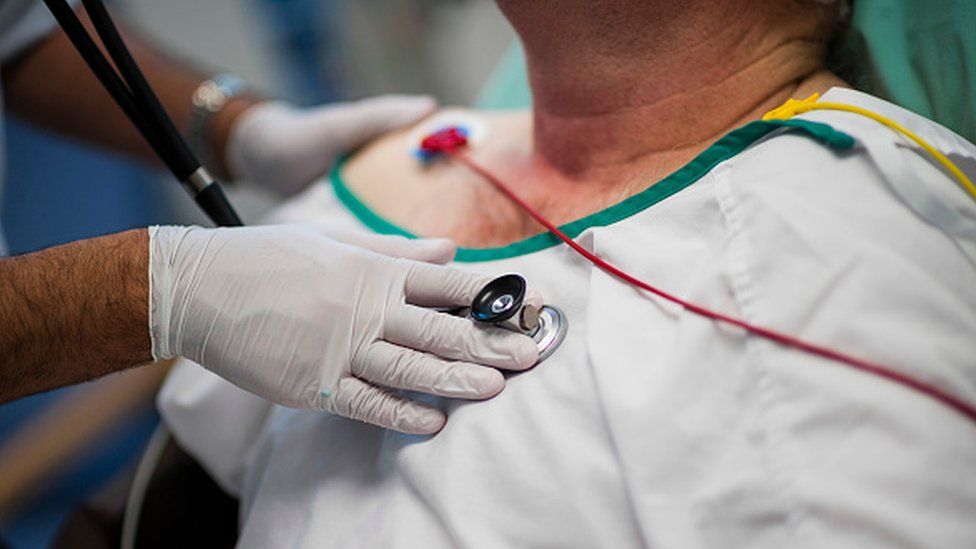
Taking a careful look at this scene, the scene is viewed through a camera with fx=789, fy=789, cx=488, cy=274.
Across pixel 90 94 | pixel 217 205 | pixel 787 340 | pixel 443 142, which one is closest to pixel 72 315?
pixel 217 205

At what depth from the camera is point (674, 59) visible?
3.08 ft

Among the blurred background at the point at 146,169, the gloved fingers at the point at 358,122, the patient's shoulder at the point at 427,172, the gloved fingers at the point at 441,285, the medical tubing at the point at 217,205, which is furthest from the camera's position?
the blurred background at the point at 146,169

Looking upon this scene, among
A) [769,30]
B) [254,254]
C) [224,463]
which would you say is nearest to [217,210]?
[254,254]

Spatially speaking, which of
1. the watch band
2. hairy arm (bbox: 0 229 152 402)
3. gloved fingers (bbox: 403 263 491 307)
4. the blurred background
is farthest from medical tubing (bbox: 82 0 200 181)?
the blurred background

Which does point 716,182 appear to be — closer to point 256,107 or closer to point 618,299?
point 618,299

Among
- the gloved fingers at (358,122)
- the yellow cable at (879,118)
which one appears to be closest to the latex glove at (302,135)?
the gloved fingers at (358,122)

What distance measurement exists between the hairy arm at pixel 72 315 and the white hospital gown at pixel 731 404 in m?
0.26

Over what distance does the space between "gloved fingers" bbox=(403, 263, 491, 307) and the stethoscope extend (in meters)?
0.02

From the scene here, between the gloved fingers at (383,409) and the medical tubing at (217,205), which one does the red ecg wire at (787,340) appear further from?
the medical tubing at (217,205)

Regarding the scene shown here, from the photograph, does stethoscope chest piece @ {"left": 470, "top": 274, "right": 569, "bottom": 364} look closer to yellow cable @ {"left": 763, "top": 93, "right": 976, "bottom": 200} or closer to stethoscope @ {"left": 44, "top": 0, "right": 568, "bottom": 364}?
stethoscope @ {"left": 44, "top": 0, "right": 568, "bottom": 364}

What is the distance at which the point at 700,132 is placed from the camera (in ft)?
3.11

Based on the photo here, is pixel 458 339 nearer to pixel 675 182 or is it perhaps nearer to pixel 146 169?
pixel 675 182

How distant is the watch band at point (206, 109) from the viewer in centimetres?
150

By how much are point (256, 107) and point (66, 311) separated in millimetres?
765
